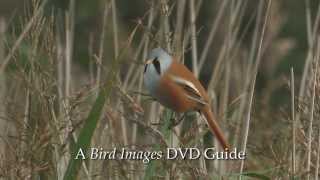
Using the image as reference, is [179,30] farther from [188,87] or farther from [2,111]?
[2,111]

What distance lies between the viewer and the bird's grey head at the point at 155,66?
1.97 meters

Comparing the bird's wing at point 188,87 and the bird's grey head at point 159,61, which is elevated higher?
the bird's grey head at point 159,61

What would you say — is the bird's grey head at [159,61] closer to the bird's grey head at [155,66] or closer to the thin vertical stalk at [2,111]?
the bird's grey head at [155,66]

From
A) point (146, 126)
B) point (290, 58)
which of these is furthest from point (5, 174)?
point (290, 58)

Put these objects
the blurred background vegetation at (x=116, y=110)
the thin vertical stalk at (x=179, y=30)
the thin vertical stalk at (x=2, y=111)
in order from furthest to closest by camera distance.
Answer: the thin vertical stalk at (x=179, y=30), the thin vertical stalk at (x=2, y=111), the blurred background vegetation at (x=116, y=110)

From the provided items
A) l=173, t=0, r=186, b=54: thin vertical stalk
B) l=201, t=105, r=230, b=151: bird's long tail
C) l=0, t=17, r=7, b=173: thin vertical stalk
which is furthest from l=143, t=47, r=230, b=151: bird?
l=0, t=17, r=7, b=173: thin vertical stalk

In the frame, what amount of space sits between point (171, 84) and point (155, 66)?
61 millimetres

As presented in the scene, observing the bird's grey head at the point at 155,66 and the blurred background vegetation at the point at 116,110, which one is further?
the bird's grey head at the point at 155,66

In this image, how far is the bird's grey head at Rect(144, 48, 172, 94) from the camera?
1.97 meters

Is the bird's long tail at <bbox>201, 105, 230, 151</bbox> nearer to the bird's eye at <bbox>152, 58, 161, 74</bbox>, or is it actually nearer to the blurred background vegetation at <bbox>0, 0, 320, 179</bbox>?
the blurred background vegetation at <bbox>0, 0, 320, 179</bbox>

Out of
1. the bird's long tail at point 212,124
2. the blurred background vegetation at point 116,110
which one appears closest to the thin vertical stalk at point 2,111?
the blurred background vegetation at point 116,110

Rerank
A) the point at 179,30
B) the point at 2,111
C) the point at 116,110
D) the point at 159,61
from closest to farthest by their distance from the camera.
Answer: the point at 159,61
the point at 116,110
the point at 2,111
the point at 179,30

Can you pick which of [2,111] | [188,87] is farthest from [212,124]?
[2,111]

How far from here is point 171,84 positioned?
6.59 feet
